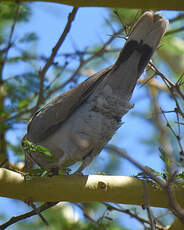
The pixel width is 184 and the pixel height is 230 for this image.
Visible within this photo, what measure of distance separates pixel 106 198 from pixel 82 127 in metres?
0.86

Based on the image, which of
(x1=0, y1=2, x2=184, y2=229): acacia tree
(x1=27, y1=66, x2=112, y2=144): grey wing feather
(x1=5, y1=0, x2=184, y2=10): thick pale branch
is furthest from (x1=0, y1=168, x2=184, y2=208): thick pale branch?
(x1=5, y1=0, x2=184, y2=10): thick pale branch

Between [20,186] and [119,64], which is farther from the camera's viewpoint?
[119,64]

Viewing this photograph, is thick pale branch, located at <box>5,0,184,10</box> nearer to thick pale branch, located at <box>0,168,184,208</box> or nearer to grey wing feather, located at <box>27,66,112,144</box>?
grey wing feather, located at <box>27,66,112,144</box>

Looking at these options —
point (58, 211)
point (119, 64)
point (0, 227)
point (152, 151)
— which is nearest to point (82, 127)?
point (119, 64)

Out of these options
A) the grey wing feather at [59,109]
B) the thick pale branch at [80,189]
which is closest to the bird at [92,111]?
the grey wing feather at [59,109]

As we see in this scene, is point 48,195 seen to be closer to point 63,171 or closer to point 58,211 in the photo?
point 63,171

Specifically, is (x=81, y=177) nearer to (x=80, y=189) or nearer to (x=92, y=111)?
(x=80, y=189)

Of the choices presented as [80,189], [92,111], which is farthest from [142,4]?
[80,189]

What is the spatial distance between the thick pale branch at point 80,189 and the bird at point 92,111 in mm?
442

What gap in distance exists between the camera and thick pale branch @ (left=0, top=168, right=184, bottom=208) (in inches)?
112

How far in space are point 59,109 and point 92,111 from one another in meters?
0.36

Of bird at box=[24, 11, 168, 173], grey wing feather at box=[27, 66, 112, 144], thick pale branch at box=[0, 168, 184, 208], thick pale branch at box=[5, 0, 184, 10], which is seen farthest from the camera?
grey wing feather at box=[27, 66, 112, 144]

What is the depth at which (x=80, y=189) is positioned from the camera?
2877mm

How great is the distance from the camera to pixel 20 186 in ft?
9.46
